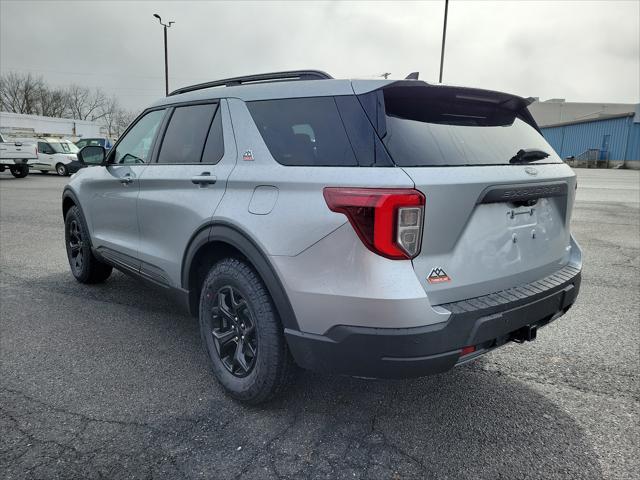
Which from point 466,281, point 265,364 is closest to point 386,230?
point 466,281

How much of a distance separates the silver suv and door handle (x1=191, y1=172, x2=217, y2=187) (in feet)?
0.03

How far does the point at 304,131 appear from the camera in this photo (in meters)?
2.49

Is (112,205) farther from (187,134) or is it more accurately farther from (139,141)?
(187,134)

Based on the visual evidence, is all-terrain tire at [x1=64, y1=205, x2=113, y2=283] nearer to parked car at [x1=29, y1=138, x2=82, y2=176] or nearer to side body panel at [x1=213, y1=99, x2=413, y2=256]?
side body panel at [x1=213, y1=99, x2=413, y2=256]

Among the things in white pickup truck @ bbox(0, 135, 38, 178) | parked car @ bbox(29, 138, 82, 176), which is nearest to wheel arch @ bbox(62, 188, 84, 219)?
white pickup truck @ bbox(0, 135, 38, 178)

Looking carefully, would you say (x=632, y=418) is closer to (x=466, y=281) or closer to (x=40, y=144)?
(x=466, y=281)

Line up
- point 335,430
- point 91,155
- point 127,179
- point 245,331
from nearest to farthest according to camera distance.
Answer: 1. point 335,430
2. point 245,331
3. point 127,179
4. point 91,155

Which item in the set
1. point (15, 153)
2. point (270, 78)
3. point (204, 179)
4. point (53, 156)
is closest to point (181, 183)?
point (204, 179)

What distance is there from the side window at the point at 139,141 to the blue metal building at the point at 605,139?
45470 millimetres

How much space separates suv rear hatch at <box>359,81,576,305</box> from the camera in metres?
2.13

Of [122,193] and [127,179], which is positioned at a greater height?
[127,179]

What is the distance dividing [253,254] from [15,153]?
21718mm

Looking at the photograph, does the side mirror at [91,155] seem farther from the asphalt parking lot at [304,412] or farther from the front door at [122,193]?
the asphalt parking lot at [304,412]

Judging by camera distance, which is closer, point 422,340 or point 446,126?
point 422,340
